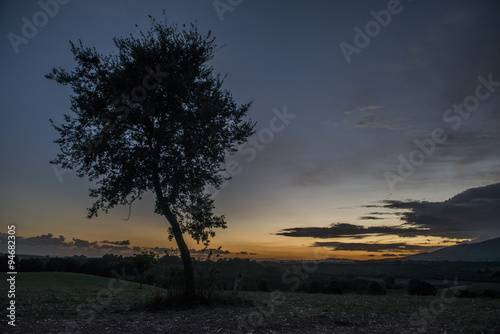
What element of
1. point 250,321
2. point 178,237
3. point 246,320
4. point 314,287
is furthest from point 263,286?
point 250,321

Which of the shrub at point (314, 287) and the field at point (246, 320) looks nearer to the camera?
the field at point (246, 320)

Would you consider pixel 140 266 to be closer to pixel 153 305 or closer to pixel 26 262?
pixel 153 305

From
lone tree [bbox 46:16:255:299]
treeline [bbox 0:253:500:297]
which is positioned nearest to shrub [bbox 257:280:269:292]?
treeline [bbox 0:253:500:297]

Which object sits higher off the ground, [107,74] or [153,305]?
[107,74]

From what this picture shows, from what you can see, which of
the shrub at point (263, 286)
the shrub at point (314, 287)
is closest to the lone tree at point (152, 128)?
the shrub at point (263, 286)

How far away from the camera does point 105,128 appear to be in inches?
604

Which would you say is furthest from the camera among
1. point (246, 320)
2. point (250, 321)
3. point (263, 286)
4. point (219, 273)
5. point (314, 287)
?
point (314, 287)

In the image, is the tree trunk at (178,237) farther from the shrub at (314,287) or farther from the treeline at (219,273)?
the shrub at (314,287)

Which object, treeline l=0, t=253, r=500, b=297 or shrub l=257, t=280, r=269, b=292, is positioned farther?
shrub l=257, t=280, r=269, b=292

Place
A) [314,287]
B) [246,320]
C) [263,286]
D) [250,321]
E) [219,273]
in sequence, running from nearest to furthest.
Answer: [250,321] < [246,320] < [219,273] < [263,286] < [314,287]

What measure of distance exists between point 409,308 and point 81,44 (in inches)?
795

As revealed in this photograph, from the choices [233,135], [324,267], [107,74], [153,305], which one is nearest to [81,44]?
[107,74]

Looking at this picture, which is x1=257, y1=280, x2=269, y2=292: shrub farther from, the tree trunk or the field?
the field

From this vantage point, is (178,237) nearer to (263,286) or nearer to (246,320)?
(246,320)
